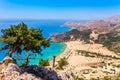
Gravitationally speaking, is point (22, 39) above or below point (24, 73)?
above

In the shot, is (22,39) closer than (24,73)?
No

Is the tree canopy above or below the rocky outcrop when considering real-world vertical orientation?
above

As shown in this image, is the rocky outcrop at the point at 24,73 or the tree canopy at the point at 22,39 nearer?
the rocky outcrop at the point at 24,73

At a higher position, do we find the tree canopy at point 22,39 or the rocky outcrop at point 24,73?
the tree canopy at point 22,39

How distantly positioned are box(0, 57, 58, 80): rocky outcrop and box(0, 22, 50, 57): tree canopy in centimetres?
270

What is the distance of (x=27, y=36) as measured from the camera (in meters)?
34.2

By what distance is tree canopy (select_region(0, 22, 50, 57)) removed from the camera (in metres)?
34.4

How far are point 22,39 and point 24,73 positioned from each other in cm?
511

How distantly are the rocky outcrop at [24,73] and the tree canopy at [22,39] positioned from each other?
2698 mm

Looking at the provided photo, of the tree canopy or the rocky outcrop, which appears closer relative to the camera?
the rocky outcrop

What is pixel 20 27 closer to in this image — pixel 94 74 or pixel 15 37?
pixel 15 37

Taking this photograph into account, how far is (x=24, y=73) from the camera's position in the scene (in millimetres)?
32938

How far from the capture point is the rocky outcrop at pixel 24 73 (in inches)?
1246

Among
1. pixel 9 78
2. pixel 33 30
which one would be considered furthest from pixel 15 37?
pixel 9 78
